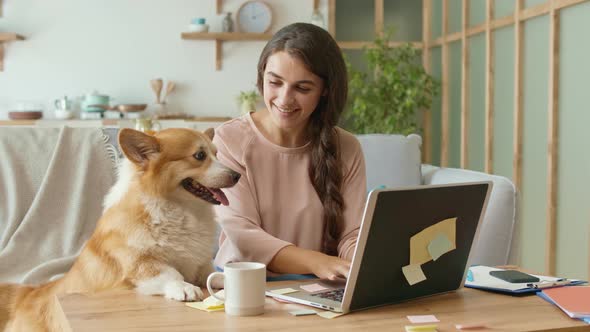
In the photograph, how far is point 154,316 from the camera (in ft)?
3.60

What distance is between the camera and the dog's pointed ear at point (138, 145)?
1.37 metres

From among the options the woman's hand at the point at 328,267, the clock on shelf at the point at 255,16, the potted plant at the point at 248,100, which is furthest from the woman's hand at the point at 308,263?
the clock on shelf at the point at 255,16

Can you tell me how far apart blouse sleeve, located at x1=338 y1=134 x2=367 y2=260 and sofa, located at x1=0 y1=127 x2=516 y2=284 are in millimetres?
749

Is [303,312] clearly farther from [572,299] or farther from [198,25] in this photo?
[198,25]

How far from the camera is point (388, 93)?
558cm

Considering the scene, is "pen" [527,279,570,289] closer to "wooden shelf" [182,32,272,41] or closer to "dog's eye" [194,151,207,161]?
"dog's eye" [194,151,207,161]

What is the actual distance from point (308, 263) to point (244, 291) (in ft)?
1.30

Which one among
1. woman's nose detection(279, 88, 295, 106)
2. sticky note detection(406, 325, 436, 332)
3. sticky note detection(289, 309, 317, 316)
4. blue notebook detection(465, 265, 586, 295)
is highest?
woman's nose detection(279, 88, 295, 106)

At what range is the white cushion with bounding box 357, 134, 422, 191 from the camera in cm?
297

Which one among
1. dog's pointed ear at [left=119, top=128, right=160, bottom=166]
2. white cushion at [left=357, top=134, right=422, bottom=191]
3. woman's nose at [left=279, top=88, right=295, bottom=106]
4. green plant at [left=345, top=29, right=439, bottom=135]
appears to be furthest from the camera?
green plant at [left=345, top=29, right=439, bottom=135]

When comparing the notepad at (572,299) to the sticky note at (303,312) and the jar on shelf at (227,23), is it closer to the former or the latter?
the sticky note at (303,312)

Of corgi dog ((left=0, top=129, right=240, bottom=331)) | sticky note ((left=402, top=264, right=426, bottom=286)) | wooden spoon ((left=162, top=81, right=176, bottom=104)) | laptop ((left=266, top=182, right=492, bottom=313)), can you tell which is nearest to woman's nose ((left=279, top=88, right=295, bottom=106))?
corgi dog ((left=0, top=129, right=240, bottom=331))

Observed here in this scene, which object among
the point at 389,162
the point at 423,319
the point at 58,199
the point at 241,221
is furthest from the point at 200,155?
the point at 389,162

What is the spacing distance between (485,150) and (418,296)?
399 centimetres
